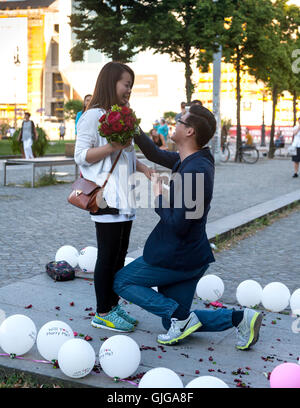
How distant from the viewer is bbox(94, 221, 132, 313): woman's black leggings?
3826mm

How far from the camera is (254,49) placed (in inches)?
973

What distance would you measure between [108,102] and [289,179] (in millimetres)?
14042

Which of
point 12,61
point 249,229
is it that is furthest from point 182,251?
point 12,61

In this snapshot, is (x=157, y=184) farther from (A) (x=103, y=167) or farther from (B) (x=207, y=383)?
(B) (x=207, y=383)

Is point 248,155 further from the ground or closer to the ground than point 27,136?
closer to the ground

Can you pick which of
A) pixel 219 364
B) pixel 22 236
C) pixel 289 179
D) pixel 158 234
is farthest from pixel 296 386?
pixel 289 179

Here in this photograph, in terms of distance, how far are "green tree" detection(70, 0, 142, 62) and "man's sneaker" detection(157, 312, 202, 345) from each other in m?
19.6

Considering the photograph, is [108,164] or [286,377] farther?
[108,164]

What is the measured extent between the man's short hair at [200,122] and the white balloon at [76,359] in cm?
134

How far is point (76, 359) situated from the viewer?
3104 millimetres

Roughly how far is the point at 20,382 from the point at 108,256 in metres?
0.98

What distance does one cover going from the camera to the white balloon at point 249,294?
15.3 feet

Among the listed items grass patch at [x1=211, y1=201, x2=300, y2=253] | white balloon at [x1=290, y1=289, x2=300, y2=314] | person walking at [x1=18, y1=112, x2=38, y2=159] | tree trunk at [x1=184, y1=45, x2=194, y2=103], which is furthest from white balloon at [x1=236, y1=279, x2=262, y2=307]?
tree trunk at [x1=184, y1=45, x2=194, y2=103]
